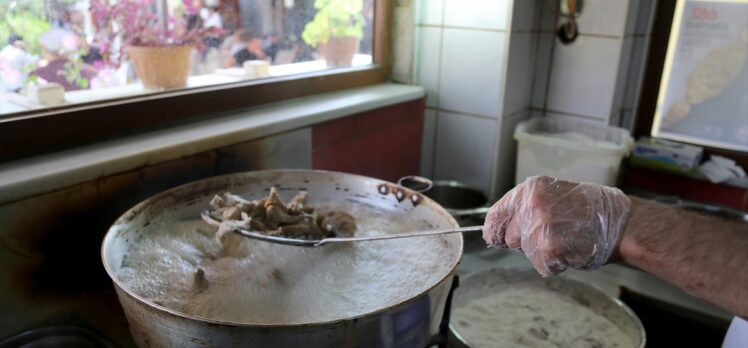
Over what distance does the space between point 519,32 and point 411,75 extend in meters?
0.38

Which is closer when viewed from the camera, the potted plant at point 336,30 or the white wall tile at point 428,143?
the potted plant at point 336,30

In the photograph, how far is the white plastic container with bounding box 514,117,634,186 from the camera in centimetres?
157

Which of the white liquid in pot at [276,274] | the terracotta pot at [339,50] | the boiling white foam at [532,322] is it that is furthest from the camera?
the terracotta pot at [339,50]

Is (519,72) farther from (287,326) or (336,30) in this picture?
(287,326)

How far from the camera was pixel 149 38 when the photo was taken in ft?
3.95

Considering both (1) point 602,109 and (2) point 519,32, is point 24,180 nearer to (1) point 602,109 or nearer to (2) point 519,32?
(2) point 519,32

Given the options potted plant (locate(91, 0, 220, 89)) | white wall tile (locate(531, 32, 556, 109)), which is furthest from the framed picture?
potted plant (locate(91, 0, 220, 89))

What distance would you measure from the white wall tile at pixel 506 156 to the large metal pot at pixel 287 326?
77 centimetres

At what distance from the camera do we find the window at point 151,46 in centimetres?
101

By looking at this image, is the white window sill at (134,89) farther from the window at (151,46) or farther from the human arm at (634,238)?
the human arm at (634,238)

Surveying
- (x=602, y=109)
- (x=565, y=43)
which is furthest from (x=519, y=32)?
(x=602, y=109)

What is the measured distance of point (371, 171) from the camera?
65.9 inches

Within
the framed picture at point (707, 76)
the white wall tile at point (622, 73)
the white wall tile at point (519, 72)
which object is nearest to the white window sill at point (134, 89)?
the white wall tile at point (519, 72)


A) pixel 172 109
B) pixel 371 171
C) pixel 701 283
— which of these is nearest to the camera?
pixel 701 283
